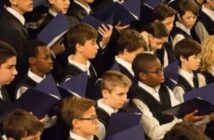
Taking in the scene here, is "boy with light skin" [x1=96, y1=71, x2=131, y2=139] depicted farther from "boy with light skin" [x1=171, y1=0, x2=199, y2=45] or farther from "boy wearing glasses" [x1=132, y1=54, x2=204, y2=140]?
"boy with light skin" [x1=171, y1=0, x2=199, y2=45]

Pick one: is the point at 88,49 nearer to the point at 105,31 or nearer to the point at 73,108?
the point at 105,31

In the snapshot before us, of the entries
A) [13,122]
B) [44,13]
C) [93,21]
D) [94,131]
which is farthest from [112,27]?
[13,122]

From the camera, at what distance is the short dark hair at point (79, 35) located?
314 cm

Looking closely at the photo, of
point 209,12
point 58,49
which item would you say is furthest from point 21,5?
point 209,12

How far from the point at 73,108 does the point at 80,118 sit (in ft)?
0.19

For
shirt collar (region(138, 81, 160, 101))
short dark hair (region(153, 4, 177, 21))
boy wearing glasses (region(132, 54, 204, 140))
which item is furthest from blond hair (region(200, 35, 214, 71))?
shirt collar (region(138, 81, 160, 101))

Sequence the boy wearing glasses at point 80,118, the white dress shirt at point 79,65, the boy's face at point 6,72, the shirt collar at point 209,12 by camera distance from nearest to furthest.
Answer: the boy wearing glasses at point 80,118
the boy's face at point 6,72
the white dress shirt at point 79,65
the shirt collar at point 209,12

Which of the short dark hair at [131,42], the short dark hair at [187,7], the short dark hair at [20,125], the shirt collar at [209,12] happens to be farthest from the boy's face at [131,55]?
the shirt collar at [209,12]

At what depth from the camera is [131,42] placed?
327 centimetres

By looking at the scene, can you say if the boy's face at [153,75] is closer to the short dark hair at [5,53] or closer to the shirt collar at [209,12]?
the short dark hair at [5,53]

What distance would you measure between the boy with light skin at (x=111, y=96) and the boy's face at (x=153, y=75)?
17cm

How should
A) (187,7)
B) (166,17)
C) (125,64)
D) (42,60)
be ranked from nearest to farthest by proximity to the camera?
1. (42,60)
2. (125,64)
3. (166,17)
4. (187,7)

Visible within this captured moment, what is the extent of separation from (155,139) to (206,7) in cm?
205

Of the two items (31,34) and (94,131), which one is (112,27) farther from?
(94,131)
